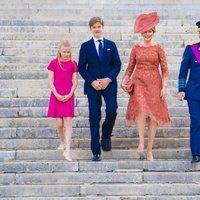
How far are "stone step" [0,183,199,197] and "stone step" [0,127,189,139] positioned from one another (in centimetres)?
140

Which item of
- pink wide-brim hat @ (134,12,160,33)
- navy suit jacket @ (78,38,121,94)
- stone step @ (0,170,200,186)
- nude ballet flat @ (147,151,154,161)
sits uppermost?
pink wide-brim hat @ (134,12,160,33)

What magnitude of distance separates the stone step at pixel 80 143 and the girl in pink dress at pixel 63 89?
0.25m

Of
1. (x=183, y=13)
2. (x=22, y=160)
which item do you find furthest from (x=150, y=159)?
(x=183, y=13)

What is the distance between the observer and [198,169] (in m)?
7.71

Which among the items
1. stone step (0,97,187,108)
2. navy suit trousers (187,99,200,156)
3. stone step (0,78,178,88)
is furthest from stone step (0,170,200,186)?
stone step (0,78,178,88)

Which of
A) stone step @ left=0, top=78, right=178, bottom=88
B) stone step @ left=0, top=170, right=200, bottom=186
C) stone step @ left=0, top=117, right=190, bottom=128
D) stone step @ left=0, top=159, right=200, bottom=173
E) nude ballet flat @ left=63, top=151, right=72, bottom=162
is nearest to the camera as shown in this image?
stone step @ left=0, top=170, right=200, bottom=186

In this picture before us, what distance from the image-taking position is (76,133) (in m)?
8.70

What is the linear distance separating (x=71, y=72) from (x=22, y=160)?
48.2 inches

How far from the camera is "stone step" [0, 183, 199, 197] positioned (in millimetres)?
7238

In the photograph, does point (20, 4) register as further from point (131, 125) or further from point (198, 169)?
point (198, 169)

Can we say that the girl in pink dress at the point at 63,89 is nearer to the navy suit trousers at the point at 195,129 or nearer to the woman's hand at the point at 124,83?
the woman's hand at the point at 124,83

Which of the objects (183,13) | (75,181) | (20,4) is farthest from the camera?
(20,4)

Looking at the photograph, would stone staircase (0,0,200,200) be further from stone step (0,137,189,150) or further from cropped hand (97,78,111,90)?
cropped hand (97,78,111,90)

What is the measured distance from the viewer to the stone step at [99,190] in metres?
7.24
